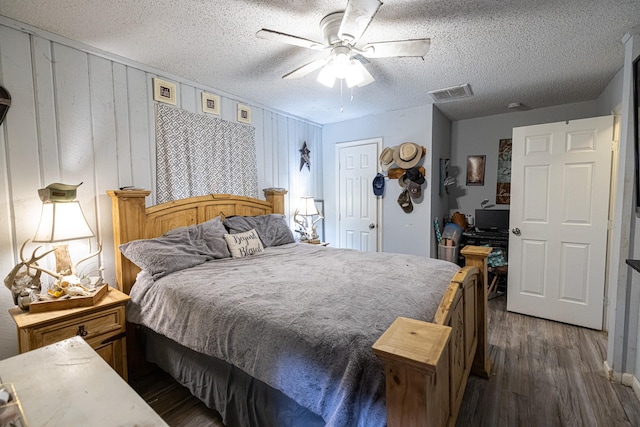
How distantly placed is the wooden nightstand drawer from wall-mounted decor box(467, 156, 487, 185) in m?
4.48

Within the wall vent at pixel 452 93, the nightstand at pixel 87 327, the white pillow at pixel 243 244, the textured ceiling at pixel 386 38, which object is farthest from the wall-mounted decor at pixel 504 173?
the nightstand at pixel 87 327

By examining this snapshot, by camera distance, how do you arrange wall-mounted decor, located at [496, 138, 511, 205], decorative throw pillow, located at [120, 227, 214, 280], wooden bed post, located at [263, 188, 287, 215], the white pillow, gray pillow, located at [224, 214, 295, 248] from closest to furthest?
decorative throw pillow, located at [120, 227, 214, 280]
the white pillow
gray pillow, located at [224, 214, 295, 248]
wooden bed post, located at [263, 188, 287, 215]
wall-mounted decor, located at [496, 138, 511, 205]

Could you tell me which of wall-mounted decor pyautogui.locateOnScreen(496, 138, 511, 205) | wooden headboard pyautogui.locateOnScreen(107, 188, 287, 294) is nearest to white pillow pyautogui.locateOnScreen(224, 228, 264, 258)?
wooden headboard pyautogui.locateOnScreen(107, 188, 287, 294)

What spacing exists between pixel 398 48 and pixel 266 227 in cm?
206

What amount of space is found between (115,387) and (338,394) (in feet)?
2.28

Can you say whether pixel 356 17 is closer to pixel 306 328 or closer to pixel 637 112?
pixel 306 328

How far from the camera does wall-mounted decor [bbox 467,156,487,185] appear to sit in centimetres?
432

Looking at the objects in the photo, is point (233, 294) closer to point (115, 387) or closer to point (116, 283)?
point (115, 387)

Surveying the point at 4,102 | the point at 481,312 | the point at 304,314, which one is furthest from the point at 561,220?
the point at 4,102

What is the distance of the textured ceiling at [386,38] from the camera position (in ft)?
5.73

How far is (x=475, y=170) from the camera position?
4375 millimetres

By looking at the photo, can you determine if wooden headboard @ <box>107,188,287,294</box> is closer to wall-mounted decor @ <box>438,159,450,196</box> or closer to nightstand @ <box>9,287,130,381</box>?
nightstand @ <box>9,287,130,381</box>

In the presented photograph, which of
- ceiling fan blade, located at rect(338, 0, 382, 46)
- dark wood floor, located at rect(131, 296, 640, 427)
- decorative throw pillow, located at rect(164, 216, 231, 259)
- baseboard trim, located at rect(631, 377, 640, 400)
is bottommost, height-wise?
dark wood floor, located at rect(131, 296, 640, 427)

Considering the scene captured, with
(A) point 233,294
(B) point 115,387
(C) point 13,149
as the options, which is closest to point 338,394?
(B) point 115,387
